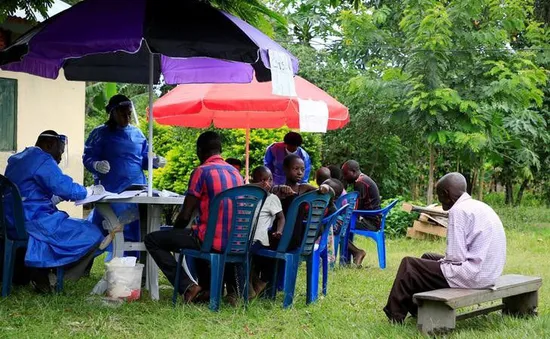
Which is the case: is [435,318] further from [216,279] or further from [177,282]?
[177,282]

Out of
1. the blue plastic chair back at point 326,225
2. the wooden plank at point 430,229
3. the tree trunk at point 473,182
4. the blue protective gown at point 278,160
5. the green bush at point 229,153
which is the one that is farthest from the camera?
the tree trunk at point 473,182

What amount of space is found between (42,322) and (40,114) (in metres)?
6.88

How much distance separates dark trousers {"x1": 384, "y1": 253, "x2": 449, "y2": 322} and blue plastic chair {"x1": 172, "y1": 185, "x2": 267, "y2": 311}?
1339 mm

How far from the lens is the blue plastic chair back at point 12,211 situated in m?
6.96

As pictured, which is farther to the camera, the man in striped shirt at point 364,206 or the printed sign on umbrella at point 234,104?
the man in striped shirt at point 364,206

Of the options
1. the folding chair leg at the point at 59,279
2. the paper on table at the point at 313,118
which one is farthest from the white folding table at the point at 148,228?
the paper on table at the point at 313,118

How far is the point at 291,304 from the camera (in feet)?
22.9

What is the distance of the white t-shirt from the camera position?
7.02 m

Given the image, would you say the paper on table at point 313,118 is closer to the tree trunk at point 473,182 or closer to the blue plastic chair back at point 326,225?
the blue plastic chair back at point 326,225

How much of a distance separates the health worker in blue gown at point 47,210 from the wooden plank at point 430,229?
784 cm

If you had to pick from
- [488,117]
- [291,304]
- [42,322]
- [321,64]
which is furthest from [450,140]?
[42,322]

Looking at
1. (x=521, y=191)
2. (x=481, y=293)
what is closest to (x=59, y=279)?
(x=481, y=293)

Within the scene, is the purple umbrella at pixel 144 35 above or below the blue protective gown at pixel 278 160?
above

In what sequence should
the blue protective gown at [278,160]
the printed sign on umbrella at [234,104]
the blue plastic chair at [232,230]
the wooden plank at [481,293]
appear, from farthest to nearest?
the blue protective gown at [278,160], the printed sign on umbrella at [234,104], the blue plastic chair at [232,230], the wooden plank at [481,293]
